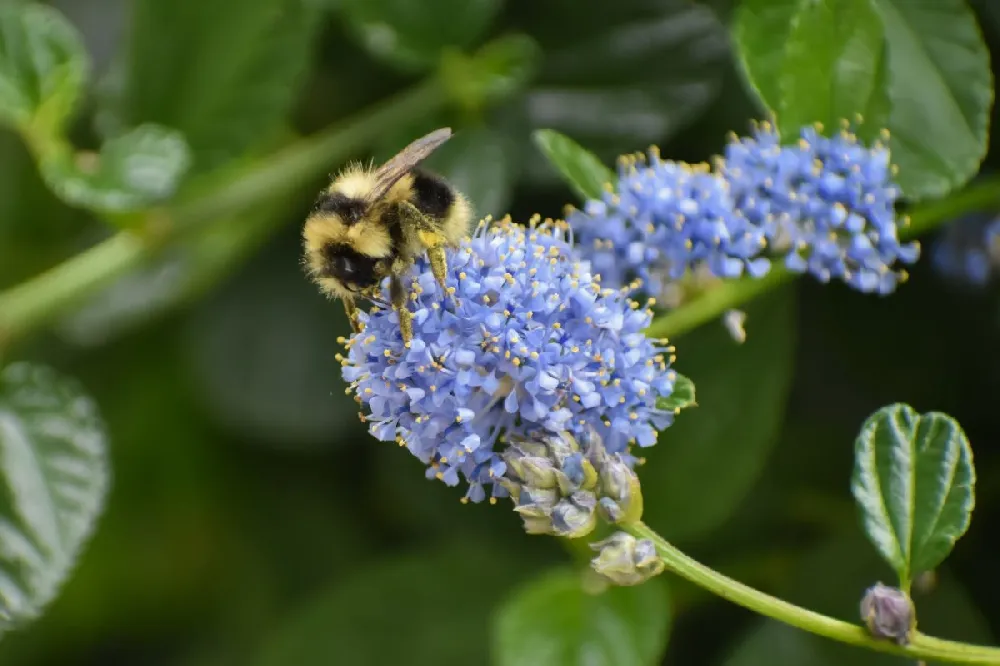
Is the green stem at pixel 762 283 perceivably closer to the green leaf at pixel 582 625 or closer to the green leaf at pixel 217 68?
the green leaf at pixel 582 625

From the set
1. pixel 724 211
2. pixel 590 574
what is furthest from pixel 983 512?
pixel 724 211

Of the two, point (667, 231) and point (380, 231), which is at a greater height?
point (380, 231)

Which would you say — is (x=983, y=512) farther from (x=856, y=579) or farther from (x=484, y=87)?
(x=484, y=87)

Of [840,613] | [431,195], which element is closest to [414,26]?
[431,195]

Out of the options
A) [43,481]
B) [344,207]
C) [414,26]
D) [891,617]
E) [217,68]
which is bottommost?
[891,617]

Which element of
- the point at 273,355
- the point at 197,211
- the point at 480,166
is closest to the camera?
the point at 480,166

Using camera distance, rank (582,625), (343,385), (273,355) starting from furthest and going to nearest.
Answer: (273,355), (343,385), (582,625)

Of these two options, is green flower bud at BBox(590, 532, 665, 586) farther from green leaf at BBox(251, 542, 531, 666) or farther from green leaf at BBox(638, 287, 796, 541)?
green leaf at BBox(251, 542, 531, 666)

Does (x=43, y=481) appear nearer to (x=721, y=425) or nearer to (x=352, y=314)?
(x=352, y=314)
